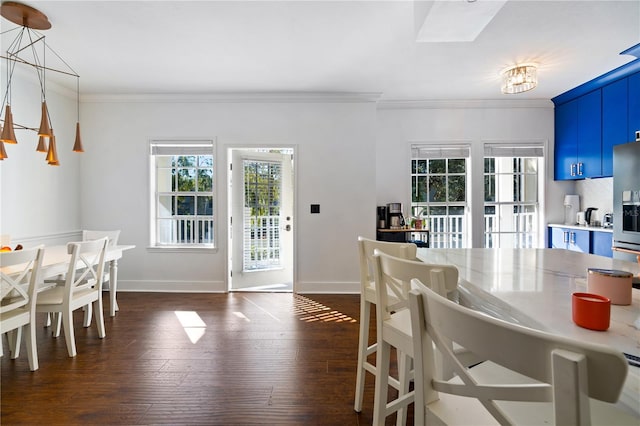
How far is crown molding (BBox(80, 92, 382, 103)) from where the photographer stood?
4.18m

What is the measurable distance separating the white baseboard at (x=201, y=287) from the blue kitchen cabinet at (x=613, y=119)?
3.45 meters

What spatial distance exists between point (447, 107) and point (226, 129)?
3241 millimetres

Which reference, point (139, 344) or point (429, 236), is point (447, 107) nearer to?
point (429, 236)

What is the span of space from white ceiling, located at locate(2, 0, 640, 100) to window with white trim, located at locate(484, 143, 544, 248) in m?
1.06

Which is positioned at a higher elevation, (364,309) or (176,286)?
(364,309)

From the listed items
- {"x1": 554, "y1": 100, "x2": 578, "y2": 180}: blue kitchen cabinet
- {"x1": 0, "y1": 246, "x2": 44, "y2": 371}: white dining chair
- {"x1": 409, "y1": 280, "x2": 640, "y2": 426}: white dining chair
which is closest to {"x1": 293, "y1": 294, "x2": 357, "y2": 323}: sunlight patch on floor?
{"x1": 0, "y1": 246, "x2": 44, "y2": 371}: white dining chair

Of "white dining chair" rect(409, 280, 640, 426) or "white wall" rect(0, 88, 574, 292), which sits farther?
"white wall" rect(0, 88, 574, 292)

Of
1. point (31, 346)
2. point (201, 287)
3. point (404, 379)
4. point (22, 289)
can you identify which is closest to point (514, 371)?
point (404, 379)

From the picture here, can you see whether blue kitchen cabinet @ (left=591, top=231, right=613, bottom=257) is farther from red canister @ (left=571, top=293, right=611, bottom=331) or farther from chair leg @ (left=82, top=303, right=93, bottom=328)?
chair leg @ (left=82, top=303, right=93, bottom=328)

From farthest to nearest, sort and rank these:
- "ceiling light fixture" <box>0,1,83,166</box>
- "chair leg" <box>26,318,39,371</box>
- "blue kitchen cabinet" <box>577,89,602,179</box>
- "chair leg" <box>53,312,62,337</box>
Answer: "blue kitchen cabinet" <box>577,89,602,179</box>
"chair leg" <box>53,312,62,337</box>
"ceiling light fixture" <box>0,1,83,166</box>
"chair leg" <box>26,318,39,371</box>

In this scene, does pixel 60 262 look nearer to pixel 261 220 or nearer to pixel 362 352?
pixel 362 352

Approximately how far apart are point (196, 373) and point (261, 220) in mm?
2620

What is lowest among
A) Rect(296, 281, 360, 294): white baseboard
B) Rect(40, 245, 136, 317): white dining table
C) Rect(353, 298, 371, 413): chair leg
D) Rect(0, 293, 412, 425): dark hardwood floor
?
Rect(0, 293, 412, 425): dark hardwood floor

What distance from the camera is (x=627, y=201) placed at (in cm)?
314
